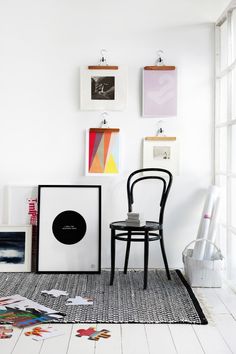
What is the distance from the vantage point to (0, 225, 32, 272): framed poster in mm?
4715

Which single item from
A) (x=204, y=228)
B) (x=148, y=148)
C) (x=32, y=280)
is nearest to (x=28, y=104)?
(x=148, y=148)

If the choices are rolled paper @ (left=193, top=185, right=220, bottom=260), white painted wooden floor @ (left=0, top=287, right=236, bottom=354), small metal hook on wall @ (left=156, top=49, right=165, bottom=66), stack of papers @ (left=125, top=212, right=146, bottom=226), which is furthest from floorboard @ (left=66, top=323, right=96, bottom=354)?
small metal hook on wall @ (left=156, top=49, right=165, bottom=66)

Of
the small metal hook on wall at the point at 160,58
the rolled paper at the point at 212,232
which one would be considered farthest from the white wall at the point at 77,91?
the rolled paper at the point at 212,232

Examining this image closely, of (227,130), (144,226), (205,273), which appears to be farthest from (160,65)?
(205,273)

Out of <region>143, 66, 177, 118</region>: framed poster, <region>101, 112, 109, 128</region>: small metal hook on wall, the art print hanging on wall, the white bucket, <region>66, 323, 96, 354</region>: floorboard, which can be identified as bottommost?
<region>66, 323, 96, 354</region>: floorboard

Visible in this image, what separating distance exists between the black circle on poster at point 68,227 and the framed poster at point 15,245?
0.25 meters

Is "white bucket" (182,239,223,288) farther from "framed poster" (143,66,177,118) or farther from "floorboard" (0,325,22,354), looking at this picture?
"floorboard" (0,325,22,354)

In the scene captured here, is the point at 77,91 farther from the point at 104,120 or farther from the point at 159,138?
the point at 159,138

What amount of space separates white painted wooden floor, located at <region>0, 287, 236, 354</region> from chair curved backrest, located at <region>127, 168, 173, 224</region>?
1372 millimetres

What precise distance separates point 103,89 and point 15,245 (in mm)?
1604

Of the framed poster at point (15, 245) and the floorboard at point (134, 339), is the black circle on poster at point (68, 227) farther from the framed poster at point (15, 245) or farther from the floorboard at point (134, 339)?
the floorboard at point (134, 339)

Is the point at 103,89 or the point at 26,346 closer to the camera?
the point at 26,346

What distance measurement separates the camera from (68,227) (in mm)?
4746

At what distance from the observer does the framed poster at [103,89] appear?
482 centimetres
